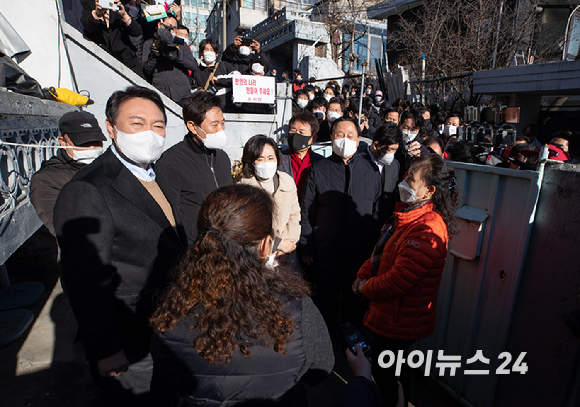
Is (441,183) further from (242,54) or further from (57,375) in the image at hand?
(242,54)

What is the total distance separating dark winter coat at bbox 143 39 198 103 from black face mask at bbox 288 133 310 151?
387 centimetres

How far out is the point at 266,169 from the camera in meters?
2.84

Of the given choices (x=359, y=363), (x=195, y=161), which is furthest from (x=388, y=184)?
(x=359, y=363)

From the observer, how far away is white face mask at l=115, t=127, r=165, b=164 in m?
1.81

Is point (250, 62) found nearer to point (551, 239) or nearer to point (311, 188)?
point (311, 188)

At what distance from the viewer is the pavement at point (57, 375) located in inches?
98.9

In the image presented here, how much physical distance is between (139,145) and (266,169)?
47.2 inches

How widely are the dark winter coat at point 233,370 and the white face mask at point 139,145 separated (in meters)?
1.08

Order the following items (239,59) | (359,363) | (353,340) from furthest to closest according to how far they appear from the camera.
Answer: (239,59) → (353,340) → (359,363)

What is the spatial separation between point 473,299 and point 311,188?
1.55 m

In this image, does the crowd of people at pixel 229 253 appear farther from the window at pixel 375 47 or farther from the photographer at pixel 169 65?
the window at pixel 375 47

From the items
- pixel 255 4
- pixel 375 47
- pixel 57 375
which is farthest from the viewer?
pixel 255 4

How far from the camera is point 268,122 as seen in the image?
692 cm

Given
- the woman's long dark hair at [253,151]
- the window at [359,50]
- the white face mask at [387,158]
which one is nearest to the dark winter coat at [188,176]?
the woman's long dark hair at [253,151]
